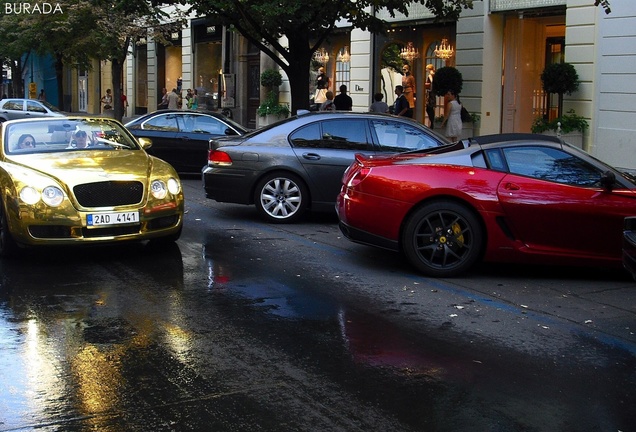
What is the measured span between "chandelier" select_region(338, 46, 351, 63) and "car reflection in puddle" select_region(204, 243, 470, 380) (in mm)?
17773

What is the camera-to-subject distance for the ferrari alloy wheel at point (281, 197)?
1176 centimetres

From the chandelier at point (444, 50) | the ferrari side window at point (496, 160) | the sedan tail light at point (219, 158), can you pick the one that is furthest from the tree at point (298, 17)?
the ferrari side window at point (496, 160)

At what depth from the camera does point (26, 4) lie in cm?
3525

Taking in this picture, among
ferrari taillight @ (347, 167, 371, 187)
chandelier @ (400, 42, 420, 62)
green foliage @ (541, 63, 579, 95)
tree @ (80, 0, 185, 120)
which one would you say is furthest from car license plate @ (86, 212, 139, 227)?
tree @ (80, 0, 185, 120)

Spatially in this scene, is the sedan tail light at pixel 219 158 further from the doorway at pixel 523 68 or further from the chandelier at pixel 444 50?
the chandelier at pixel 444 50

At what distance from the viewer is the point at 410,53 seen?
23.4 meters

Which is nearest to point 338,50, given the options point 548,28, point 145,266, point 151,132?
point 548,28

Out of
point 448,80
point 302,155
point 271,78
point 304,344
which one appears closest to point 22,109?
point 271,78

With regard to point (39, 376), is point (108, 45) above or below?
above

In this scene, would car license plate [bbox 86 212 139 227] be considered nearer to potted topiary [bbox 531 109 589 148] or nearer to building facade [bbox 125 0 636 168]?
potted topiary [bbox 531 109 589 148]

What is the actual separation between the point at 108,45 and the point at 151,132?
13.8 meters

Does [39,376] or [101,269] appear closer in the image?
[39,376]

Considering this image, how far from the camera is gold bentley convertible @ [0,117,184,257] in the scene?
8.52 meters

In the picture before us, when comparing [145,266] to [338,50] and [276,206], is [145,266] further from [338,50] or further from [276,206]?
[338,50]
